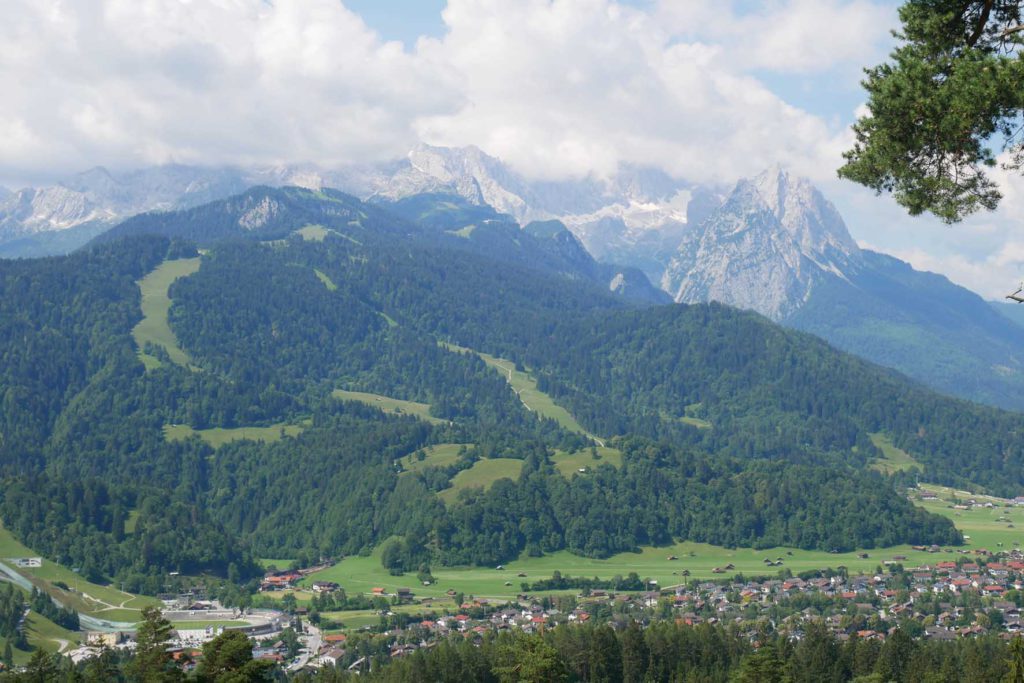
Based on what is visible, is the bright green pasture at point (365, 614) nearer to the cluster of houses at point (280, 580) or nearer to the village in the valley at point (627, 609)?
the village in the valley at point (627, 609)

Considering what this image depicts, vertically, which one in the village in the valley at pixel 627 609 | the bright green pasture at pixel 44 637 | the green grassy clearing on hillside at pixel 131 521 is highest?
the green grassy clearing on hillside at pixel 131 521

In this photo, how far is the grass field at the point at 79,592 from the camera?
154 meters

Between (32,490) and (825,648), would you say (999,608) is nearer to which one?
(825,648)

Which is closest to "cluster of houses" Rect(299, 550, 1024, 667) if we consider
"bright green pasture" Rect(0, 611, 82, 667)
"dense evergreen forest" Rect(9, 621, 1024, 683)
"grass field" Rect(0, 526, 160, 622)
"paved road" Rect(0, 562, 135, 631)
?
"dense evergreen forest" Rect(9, 621, 1024, 683)

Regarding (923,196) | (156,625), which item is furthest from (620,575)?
(923,196)

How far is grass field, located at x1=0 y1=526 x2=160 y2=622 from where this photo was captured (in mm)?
153750

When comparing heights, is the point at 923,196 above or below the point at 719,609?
above

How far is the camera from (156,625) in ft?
205

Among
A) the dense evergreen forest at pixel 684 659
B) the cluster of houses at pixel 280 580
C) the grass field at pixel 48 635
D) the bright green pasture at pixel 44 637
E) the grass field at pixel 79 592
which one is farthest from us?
the cluster of houses at pixel 280 580

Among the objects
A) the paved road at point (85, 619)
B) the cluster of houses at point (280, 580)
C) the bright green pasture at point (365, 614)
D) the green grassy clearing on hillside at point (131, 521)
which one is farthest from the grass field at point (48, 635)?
the green grassy clearing on hillside at point (131, 521)

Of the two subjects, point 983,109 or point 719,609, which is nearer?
point 983,109

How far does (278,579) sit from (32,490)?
4253 cm

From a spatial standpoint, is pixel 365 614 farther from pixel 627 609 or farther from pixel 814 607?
pixel 814 607

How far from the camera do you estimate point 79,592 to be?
527ft
